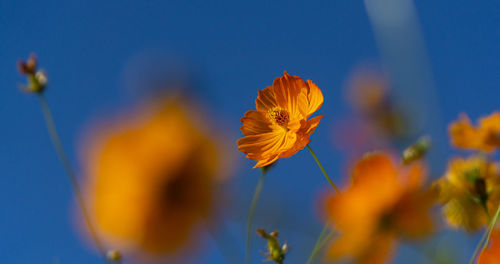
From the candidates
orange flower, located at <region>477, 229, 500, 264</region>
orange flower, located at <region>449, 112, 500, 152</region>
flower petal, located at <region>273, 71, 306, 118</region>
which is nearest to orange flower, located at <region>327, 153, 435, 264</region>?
orange flower, located at <region>477, 229, 500, 264</region>

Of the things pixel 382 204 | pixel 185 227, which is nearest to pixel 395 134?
pixel 382 204

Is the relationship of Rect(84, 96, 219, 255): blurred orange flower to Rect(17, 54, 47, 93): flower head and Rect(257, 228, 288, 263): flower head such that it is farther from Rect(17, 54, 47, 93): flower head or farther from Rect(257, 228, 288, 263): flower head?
Rect(17, 54, 47, 93): flower head

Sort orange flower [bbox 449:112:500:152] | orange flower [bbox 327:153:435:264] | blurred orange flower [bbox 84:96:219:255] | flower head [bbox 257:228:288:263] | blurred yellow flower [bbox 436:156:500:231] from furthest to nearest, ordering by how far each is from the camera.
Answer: orange flower [bbox 449:112:500:152], blurred yellow flower [bbox 436:156:500:231], flower head [bbox 257:228:288:263], orange flower [bbox 327:153:435:264], blurred orange flower [bbox 84:96:219:255]

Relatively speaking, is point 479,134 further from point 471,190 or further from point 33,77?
point 33,77

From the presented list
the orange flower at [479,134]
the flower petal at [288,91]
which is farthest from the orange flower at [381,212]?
the orange flower at [479,134]

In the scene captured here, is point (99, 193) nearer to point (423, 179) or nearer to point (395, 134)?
point (423, 179)
